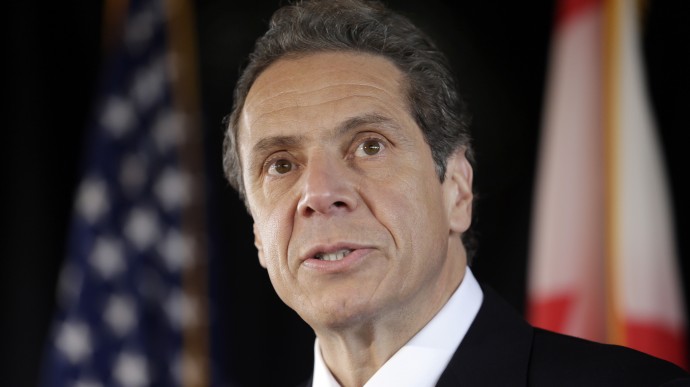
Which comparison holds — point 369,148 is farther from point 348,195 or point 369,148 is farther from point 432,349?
point 432,349

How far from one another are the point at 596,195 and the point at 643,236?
0.80ft

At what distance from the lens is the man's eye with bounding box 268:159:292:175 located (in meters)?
1.91

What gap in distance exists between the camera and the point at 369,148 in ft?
6.06

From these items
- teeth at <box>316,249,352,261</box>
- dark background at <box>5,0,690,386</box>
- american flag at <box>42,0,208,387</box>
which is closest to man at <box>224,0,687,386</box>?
teeth at <box>316,249,352,261</box>

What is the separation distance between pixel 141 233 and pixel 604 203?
202cm

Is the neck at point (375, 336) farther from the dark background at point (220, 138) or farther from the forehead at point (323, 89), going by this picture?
the dark background at point (220, 138)

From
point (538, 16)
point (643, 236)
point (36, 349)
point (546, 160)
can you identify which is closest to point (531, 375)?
point (643, 236)

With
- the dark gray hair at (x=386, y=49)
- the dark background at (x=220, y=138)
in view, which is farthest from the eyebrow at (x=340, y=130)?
the dark background at (x=220, y=138)

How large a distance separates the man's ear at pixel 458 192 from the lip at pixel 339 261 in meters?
0.32

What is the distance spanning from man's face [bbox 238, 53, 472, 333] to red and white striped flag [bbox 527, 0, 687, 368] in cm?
111

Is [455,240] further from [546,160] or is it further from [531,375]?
[546,160]

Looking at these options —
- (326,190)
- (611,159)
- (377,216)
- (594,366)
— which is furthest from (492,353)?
(611,159)

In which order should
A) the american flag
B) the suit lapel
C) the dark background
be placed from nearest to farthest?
the suit lapel, the dark background, the american flag

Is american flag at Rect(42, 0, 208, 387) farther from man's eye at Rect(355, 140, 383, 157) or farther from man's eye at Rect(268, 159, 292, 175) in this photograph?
man's eye at Rect(355, 140, 383, 157)
